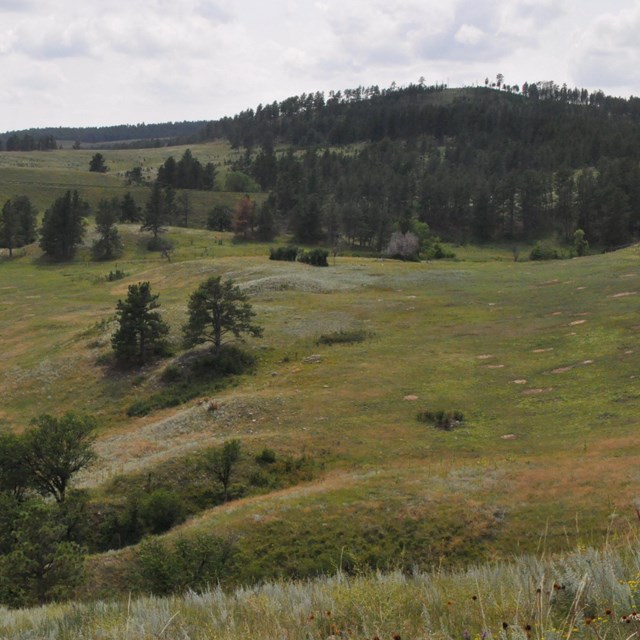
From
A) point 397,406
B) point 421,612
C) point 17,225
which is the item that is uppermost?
point 17,225

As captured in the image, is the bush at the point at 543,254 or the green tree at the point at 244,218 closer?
the bush at the point at 543,254

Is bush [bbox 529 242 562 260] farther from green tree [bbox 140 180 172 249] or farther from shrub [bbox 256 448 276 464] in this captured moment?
shrub [bbox 256 448 276 464]

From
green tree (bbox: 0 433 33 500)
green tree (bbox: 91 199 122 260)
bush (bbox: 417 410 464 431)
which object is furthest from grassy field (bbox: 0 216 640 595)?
green tree (bbox: 91 199 122 260)

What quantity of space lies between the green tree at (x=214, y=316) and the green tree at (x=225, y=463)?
2303 cm

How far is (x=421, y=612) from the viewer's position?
298 inches

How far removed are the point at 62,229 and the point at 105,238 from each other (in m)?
9.38

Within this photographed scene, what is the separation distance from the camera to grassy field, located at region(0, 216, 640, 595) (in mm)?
24891

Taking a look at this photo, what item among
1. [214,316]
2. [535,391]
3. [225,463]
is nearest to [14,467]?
[225,463]

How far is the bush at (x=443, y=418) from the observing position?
39625mm

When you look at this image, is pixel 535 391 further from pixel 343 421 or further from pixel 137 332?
pixel 137 332

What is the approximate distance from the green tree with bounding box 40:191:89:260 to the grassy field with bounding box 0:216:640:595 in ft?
152

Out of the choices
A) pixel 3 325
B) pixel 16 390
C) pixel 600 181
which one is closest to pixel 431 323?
pixel 16 390

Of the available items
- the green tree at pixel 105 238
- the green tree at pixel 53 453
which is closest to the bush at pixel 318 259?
the green tree at pixel 105 238

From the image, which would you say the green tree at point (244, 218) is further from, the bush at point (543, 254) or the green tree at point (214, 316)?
the green tree at point (214, 316)
